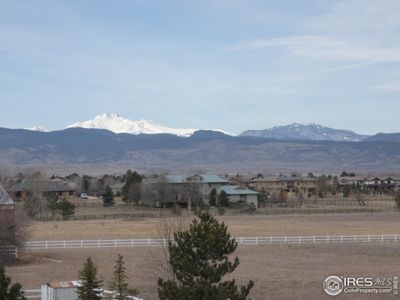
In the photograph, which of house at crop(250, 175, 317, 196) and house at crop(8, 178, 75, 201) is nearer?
house at crop(8, 178, 75, 201)

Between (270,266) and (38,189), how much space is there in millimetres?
79967

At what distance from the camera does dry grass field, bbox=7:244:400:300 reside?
33.6 metres

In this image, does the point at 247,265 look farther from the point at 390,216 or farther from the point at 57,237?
the point at 390,216

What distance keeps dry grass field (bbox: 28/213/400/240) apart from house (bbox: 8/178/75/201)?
3500cm

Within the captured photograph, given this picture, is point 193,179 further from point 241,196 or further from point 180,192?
point 241,196

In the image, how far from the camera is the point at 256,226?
242 feet

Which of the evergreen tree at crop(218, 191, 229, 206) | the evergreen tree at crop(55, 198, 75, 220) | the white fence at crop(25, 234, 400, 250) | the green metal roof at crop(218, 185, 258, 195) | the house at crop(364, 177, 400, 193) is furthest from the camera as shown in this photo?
the house at crop(364, 177, 400, 193)

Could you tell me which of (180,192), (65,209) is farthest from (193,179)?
(65,209)

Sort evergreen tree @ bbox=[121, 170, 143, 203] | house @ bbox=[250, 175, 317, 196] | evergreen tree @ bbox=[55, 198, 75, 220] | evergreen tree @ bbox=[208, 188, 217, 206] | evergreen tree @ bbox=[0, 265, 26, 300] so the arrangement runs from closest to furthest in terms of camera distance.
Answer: evergreen tree @ bbox=[0, 265, 26, 300], evergreen tree @ bbox=[55, 198, 75, 220], evergreen tree @ bbox=[208, 188, 217, 206], evergreen tree @ bbox=[121, 170, 143, 203], house @ bbox=[250, 175, 317, 196]

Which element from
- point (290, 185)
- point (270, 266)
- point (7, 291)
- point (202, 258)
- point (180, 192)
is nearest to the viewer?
point (7, 291)

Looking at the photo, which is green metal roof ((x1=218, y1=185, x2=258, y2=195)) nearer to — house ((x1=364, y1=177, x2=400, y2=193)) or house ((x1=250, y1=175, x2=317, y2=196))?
house ((x1=250, y1=175, x2=317, y2=196))

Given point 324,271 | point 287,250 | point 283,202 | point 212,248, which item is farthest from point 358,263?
point 283,202

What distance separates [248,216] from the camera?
91.1 metres

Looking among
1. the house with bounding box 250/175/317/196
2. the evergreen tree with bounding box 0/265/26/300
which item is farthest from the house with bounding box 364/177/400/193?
the evergreen tree with bounding box 0/265/26/300
